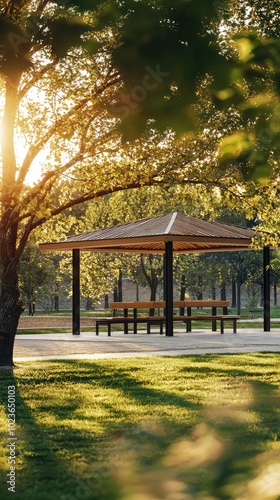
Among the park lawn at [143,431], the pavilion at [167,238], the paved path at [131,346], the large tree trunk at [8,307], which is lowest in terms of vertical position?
the park lawn at [143,431]

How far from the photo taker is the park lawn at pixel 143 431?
6102 mm

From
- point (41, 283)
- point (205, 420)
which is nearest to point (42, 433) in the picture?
point (205, 420)

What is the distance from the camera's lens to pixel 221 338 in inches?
949

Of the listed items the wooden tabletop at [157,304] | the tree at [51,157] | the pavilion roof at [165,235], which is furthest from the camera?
the wooden tabletop at [157,304]

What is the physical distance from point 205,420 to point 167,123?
214 inches

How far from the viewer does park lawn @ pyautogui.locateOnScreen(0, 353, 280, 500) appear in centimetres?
610

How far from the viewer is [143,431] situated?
8.61 m

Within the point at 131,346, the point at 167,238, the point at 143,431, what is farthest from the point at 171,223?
the point at 143,431

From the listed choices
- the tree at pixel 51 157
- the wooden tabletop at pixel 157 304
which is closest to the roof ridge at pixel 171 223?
the wooden tabletop at pixel 157 304

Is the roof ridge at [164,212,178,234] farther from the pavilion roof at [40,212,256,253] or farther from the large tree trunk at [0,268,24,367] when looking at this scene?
the large tree trunk at [0,268,24,367]

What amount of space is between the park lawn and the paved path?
122 inches

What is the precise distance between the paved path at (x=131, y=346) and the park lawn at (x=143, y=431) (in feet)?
10.2

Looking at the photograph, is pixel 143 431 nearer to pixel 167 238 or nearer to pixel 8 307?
pixel 8 307

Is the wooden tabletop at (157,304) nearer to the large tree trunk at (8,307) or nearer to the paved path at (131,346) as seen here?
the paved path at (131,346)
